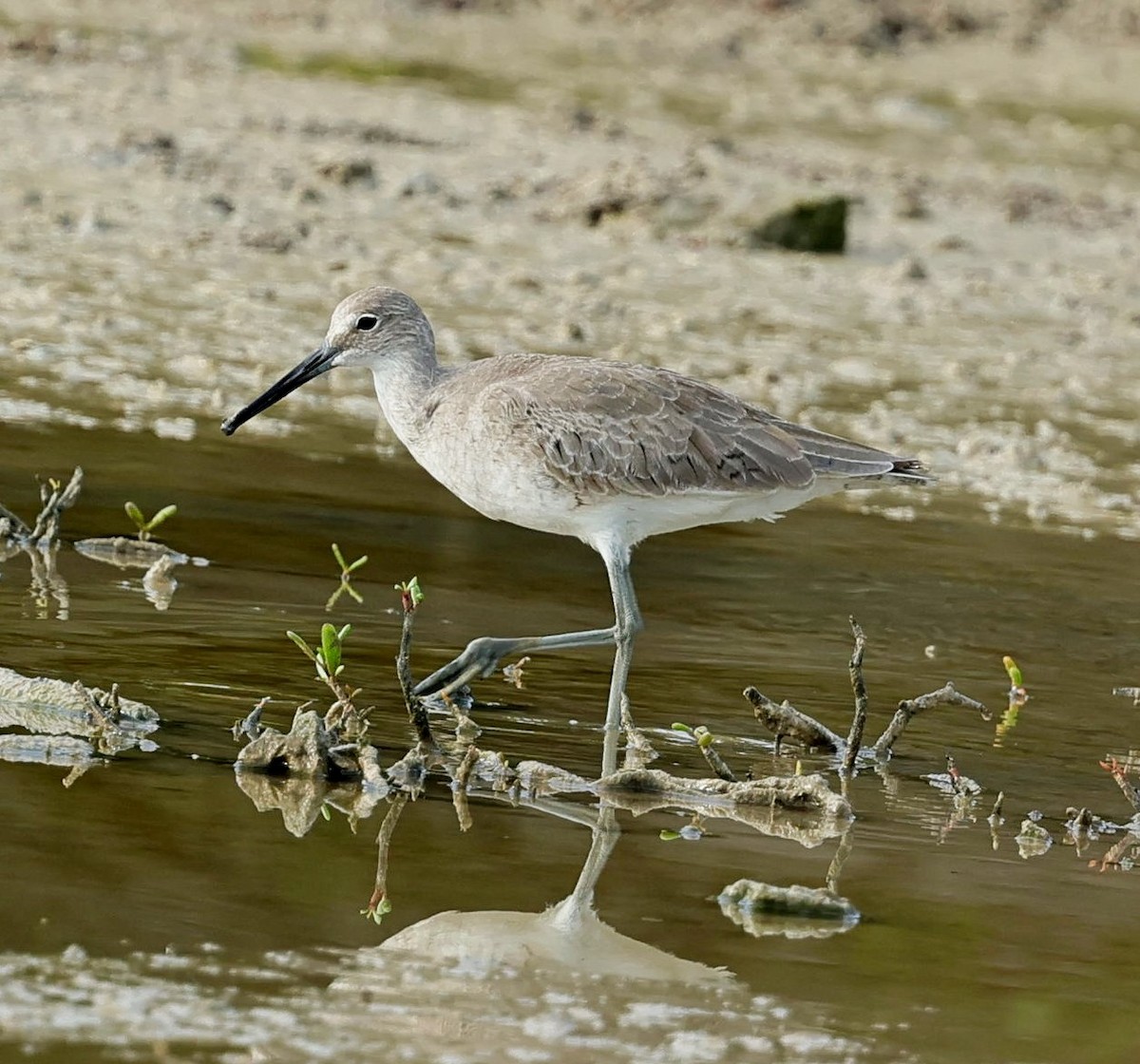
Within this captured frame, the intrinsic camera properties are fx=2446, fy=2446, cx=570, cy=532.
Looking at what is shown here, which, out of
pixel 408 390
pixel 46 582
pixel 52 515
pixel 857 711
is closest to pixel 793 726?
pixel 857 711

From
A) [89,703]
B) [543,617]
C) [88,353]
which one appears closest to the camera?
[89,703]

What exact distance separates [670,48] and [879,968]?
2507 cm

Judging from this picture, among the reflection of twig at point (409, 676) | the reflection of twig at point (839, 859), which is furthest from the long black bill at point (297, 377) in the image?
the reflection of twig at point (839, 859)

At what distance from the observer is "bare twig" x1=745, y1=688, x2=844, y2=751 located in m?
7.48

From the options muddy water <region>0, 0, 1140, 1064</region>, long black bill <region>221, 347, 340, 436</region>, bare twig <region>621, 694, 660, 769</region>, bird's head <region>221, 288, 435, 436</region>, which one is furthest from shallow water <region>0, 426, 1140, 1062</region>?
bird's head <region>221, 288, 435, 436</region>

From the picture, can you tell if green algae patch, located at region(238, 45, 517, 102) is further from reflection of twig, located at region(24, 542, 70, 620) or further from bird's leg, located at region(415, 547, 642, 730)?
bird's leg, located at region(415, 547, 642, 730)

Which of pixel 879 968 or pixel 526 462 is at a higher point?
pixel 526 462

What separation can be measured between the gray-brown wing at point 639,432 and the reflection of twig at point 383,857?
2014 millimetres

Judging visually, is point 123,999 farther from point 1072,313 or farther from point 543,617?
point 1072,313

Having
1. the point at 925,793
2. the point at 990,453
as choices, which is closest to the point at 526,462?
the point at 925,793

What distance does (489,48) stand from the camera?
28.2m

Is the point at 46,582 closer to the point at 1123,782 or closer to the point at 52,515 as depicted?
the point at 52,515

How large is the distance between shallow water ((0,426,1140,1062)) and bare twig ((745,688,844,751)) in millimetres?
104

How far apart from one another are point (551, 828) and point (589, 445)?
214cm
